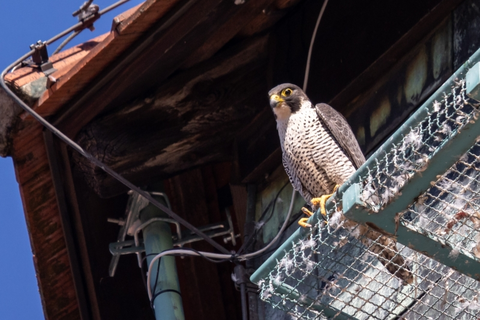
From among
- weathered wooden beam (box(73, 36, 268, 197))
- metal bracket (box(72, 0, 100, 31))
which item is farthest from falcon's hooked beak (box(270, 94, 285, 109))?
metal bracket (box(72, 0, 100, 31))

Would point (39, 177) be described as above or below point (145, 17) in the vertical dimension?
below

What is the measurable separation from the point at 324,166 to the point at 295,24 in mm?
1086

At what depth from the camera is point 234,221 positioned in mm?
5895

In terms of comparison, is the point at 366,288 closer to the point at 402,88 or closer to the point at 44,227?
the point at 402,88

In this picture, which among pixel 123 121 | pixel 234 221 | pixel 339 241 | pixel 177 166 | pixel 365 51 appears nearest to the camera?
pixel 339 241

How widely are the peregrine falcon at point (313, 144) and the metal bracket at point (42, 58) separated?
3.73ft

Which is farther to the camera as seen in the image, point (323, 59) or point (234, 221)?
point (234, 221)

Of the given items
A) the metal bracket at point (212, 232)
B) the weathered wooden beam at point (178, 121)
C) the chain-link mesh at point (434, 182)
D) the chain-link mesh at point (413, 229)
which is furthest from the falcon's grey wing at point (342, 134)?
the metal bracket at point (212, 232)

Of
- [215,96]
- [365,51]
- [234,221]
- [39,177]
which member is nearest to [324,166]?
[365,51]

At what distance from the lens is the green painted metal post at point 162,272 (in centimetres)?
444

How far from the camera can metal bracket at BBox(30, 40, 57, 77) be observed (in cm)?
424

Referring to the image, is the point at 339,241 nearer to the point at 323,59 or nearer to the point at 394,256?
the point at 394,256

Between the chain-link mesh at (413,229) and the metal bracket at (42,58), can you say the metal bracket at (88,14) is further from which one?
the chain-link mesh at (413,229)

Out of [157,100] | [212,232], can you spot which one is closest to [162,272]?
[212,232]
